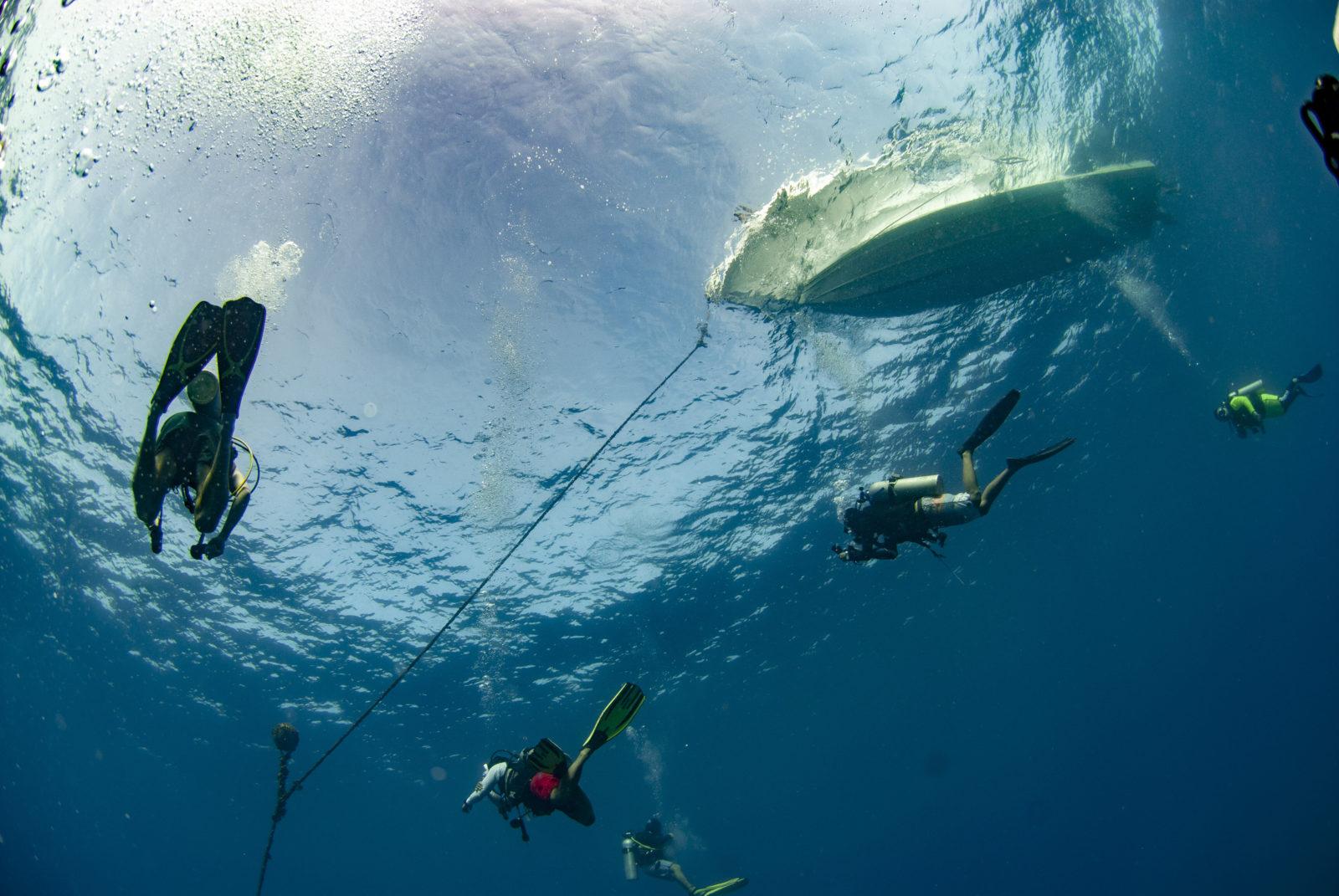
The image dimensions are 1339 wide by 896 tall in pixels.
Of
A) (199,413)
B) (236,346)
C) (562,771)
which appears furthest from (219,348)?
(562,771)

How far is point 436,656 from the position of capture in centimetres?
2208

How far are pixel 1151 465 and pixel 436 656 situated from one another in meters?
33.2

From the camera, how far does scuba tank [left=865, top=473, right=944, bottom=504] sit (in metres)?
5.64

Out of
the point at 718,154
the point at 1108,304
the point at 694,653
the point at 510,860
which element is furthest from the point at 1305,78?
the point at 510,860

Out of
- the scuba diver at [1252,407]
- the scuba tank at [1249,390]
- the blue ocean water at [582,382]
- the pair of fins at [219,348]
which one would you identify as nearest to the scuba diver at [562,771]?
the pair of fins at [219,348]

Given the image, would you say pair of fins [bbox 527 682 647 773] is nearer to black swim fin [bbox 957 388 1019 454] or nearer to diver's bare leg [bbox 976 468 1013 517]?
diver's bare leg [bbox 976 468 1013 517]

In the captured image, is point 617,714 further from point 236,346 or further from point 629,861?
point 629,861

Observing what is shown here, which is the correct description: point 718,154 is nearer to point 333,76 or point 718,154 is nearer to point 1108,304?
point 333,76

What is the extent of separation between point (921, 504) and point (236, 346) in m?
6.64

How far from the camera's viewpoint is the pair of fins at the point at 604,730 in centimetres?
553

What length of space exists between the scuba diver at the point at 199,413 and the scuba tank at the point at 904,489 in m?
5.90

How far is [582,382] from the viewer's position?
1223 cm

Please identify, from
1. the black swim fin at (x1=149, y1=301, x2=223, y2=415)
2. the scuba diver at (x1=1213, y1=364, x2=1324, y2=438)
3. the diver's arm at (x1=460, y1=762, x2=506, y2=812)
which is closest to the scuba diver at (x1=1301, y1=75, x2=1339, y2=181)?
the black swim fin at (x1=149, y1=301, x2=223, y2=415)

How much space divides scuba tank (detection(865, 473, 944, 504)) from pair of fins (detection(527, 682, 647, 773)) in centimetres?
333
